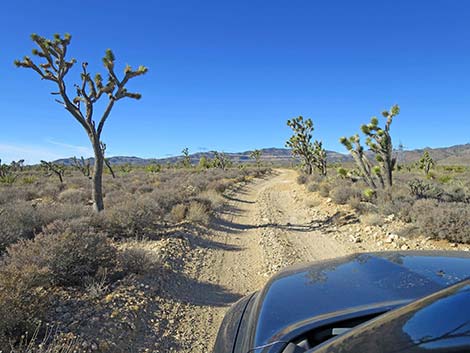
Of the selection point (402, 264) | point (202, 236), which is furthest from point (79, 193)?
point (402, 264)

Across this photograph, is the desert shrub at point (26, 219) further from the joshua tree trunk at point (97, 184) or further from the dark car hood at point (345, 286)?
the dark car hood at point (345, 286)

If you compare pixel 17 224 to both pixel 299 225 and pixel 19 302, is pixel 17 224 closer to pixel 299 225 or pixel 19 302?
pixel 19 302

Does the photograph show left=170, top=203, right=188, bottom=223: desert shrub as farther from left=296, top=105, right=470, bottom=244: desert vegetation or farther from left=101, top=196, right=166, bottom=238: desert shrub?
left=296, top=105, right=470, bottom=244: desert vegetation

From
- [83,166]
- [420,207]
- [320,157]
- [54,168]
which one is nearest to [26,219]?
[420,207]

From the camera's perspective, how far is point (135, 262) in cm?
566

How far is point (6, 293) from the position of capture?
353cm

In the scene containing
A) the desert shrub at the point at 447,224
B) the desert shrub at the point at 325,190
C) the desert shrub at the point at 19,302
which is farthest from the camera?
the desert shrub at the point at 325,190

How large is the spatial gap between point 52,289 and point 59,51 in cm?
881

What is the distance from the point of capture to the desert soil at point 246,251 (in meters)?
4.60

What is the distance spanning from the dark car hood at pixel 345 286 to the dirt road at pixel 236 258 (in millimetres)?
2259

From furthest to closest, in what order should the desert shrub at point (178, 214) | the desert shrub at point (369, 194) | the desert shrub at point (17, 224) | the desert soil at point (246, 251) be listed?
the desert shrub at point (369, 194) → the desert shrub at point (178, 214) → the desert shrub at point (17, 224) → the desert soil at point (246, 251)

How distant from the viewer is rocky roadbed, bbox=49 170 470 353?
4.04 meters

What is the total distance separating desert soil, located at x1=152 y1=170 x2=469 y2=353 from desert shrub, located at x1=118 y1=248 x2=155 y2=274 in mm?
611

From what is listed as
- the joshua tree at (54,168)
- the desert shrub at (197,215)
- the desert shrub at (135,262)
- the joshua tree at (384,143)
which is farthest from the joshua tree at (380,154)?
the joshua tree at (54,168)
